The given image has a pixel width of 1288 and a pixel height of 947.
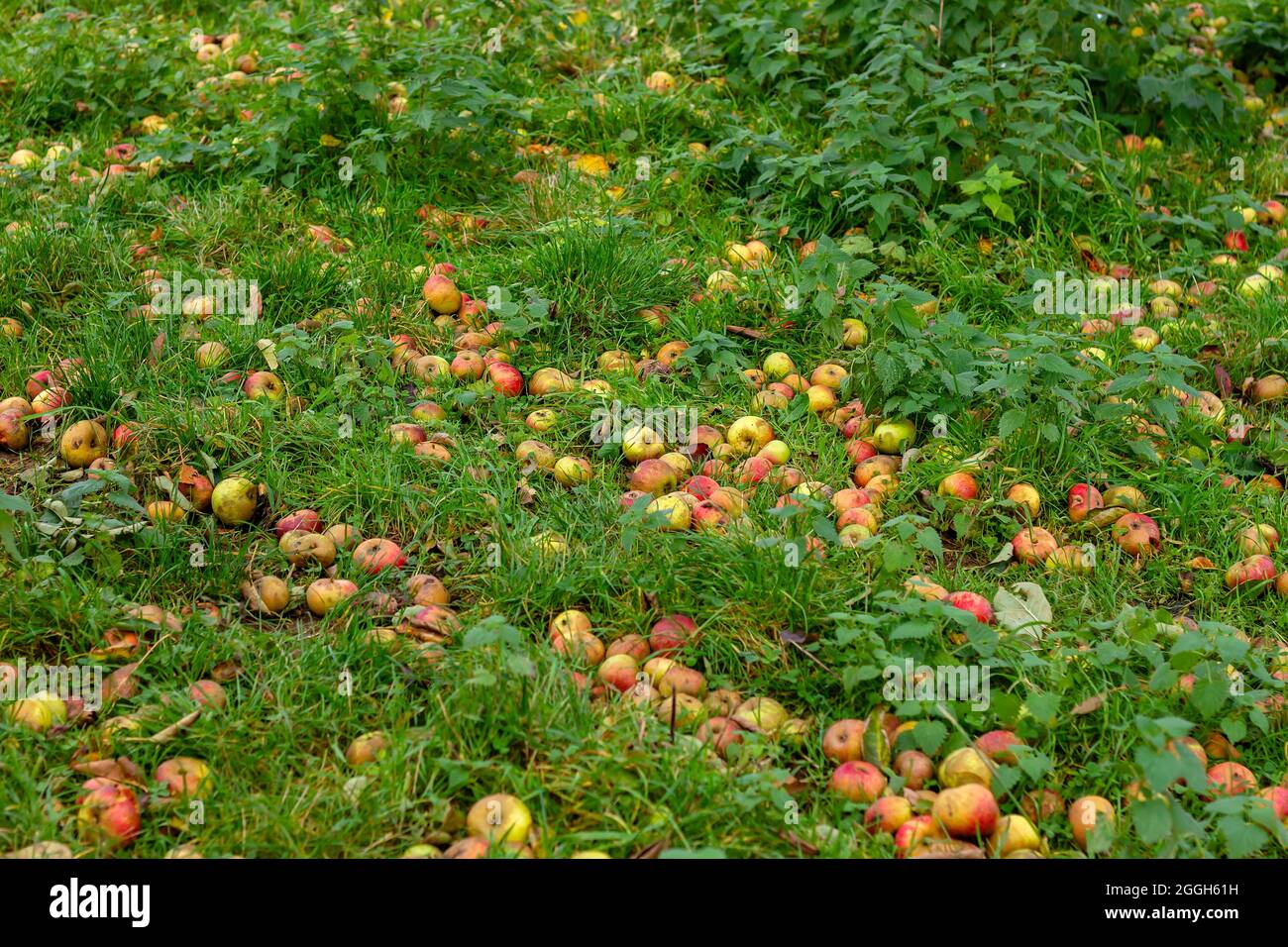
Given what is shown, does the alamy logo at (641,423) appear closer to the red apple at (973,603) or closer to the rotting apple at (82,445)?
the red apple at (973,603)

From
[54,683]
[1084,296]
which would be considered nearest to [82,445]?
[54,683]

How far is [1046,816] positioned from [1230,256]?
3095 millimetres

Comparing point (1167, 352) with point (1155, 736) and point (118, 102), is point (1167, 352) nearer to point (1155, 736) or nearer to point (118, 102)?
point (1155, 736)

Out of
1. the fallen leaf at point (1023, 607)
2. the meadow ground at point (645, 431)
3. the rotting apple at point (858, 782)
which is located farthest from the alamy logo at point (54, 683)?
the fallen leaf at point (1023, 607)

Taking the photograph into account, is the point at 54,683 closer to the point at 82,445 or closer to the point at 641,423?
the point at 82,445

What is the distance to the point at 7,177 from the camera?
16.0 feet
